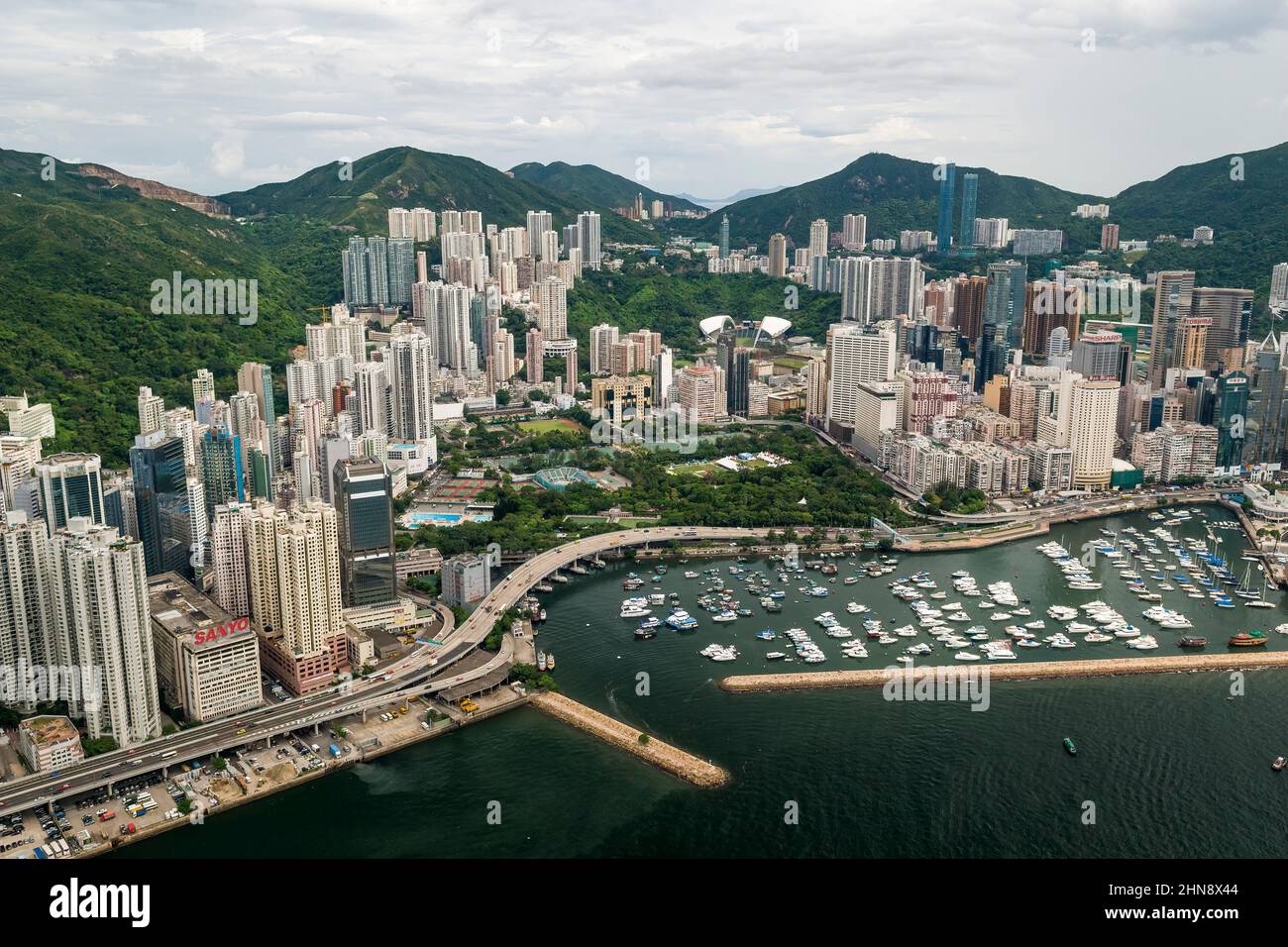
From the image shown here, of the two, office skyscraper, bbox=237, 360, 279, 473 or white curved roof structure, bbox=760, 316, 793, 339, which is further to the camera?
→ white curved roof structure, bbox=760, 316, 793, 339

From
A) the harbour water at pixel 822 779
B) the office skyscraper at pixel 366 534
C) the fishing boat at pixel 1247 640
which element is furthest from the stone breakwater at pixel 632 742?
the fishing boat at pixel 1247 640

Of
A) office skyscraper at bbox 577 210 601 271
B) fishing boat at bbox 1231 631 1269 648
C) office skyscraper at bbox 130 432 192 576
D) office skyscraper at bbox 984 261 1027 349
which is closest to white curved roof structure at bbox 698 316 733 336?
office skyscraper at bbox 577 210 601 271

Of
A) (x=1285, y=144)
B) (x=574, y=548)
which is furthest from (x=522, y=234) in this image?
(x=1285, y=144)

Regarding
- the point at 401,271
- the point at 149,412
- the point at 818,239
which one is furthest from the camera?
the point at 818,239

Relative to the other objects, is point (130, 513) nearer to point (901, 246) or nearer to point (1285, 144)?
point (901, 246)

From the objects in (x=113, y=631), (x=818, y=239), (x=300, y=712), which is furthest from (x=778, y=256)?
(x=113, y=631)

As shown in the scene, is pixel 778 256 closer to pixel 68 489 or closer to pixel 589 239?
pixel 589 239

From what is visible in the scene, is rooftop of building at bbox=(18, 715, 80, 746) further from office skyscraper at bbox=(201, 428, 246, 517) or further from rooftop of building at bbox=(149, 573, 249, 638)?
office skyscraper at bbox=(201, 428, 246, 517)
